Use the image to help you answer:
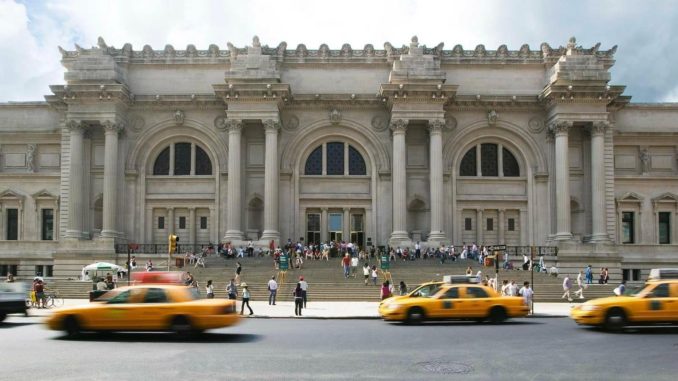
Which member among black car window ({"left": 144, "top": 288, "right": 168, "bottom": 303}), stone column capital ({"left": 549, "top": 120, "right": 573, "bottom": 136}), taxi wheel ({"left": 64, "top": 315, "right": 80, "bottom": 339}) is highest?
stone column capital ({"left": 549, "top": 120, "right": 573, "bottom": 136})

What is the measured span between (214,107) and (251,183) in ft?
19.0

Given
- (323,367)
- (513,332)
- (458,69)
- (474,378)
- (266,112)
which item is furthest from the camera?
(458,69)

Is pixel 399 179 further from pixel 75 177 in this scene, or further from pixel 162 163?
pixel 75 177

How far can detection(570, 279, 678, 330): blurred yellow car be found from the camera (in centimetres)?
2194

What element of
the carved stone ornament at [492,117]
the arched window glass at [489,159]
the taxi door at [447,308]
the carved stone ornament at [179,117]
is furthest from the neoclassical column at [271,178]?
the taxi door at [447,308]

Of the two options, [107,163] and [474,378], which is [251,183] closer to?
[107,163]

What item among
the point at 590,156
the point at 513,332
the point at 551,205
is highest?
the point at 590,156

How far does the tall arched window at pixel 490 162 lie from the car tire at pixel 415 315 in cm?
2999

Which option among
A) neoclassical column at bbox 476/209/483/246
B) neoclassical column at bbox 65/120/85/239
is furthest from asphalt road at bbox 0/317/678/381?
neoclassical column at bbox 476/209/483/246

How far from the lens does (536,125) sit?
53281 mm

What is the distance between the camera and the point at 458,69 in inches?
2133

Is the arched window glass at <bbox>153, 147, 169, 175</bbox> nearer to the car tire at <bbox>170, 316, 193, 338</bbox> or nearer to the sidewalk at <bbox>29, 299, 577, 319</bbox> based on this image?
the sidewalk at <bbox>29, 299, 577, 319</bbox>

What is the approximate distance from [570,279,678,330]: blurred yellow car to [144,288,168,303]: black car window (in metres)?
11.8

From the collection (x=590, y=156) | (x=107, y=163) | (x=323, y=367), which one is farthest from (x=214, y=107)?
(x=323, y=367)
